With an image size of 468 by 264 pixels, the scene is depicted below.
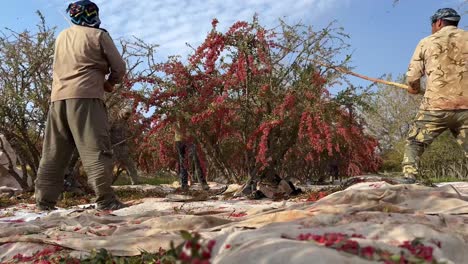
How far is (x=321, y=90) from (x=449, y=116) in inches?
67.0

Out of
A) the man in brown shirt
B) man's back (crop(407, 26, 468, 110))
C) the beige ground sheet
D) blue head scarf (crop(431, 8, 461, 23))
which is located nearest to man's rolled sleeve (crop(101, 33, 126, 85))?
the man in brown shirt

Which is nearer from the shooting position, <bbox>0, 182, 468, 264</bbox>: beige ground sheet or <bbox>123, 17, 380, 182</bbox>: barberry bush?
<bbox>0, 182, 468, 264</bbox>: beige ground sheet

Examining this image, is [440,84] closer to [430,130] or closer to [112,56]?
[430,130]

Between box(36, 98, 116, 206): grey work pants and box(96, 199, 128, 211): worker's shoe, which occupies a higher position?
box(36, 98, 116, 206): grey work pants

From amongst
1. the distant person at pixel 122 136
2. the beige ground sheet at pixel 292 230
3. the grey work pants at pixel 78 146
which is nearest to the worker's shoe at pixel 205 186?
the distant person at pixel 122 136

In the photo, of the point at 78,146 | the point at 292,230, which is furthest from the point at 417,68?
the point at 292,230

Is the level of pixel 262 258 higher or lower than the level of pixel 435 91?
lower

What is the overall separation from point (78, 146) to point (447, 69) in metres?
3.70

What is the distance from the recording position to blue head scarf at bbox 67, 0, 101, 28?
5.37 m

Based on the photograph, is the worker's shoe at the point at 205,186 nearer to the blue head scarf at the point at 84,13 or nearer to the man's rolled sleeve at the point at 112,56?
the man's rolled sleeve at the point at 112,56

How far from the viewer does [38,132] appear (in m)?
7.86

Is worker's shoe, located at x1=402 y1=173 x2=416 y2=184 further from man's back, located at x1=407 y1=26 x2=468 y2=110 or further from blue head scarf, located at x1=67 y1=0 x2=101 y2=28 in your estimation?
blue head scarf, located at x1=67 y1=0 x2=101 y2=28

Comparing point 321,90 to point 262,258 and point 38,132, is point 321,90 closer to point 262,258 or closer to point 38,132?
point 38,132

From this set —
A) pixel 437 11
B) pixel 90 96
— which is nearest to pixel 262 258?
pixel 90 96
